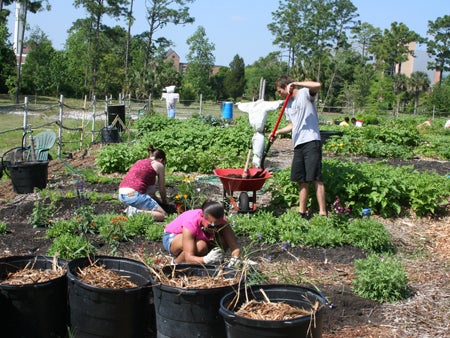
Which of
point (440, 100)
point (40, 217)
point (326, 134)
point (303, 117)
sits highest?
point (440, 100)

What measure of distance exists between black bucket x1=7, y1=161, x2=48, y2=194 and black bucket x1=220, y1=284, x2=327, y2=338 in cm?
641

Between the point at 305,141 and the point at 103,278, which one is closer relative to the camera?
the point at 103,278

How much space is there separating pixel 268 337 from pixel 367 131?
12967 millimetres

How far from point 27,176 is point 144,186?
108 inches

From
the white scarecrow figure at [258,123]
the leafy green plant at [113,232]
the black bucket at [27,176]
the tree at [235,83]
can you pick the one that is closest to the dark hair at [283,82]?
the leafy green plant at [113,232]

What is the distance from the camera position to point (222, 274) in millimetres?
3602

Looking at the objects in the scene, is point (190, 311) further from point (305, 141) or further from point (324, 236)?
point (305, 141)

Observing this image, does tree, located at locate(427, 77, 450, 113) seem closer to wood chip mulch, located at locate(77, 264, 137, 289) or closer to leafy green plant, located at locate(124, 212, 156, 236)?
leafy green plant, located at locate(124, 212, 156, 236)

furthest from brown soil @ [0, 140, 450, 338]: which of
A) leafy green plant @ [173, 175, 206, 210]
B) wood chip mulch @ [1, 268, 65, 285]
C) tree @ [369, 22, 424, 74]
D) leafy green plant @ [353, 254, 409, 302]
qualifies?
tree @ [369, 22, 424, 74]

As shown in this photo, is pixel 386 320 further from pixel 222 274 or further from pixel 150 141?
pixel 150 141

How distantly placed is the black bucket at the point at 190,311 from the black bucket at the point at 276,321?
14cm

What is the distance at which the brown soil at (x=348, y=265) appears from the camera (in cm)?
415

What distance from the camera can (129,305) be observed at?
357 cm

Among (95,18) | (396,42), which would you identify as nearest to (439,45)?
(396,42)
